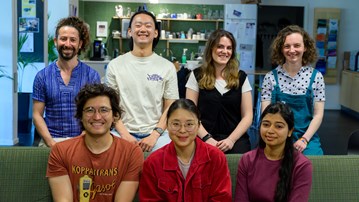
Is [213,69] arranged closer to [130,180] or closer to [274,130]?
[274,130]

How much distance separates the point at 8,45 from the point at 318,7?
701 centimetres

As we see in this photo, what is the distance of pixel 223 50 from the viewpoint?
3.04 metres

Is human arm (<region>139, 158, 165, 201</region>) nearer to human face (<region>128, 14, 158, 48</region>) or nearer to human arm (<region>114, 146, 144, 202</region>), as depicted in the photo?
human arm (<region>114, 146, 144, 202</region>)

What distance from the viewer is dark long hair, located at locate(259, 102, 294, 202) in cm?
231

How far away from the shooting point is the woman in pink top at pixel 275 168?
7.61 feet

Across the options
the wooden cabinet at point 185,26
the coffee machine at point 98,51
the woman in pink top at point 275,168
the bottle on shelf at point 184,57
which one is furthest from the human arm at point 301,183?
the wooden cabinet at point 185,26

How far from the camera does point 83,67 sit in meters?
2.98

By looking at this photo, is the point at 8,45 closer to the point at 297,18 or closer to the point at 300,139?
the point at 300,139

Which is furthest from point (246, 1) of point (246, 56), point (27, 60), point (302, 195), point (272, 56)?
point (302, 195)

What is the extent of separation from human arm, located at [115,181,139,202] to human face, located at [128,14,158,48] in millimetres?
1009

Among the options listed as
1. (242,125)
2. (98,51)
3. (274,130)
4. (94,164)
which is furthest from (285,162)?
(98,51)

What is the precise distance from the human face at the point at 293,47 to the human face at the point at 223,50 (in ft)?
1.19

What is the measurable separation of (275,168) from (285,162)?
60 mm

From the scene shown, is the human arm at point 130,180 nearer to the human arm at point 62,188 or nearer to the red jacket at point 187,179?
the red jacket at point 187,179
